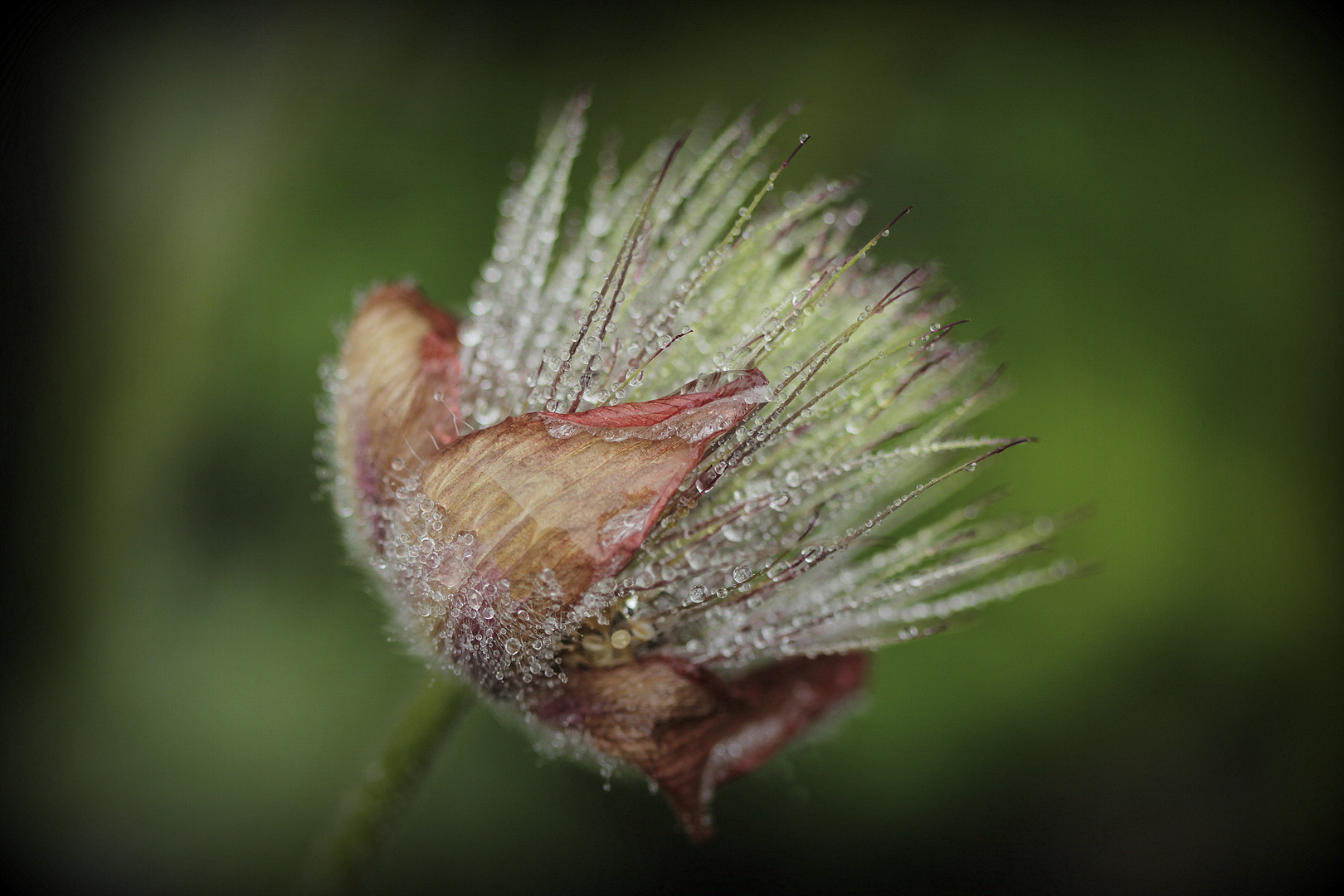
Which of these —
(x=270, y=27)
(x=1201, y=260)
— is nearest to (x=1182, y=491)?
(x=1201, y=260)

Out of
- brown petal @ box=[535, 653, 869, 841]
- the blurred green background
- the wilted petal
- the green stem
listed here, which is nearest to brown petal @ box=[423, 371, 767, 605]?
the wilted petal

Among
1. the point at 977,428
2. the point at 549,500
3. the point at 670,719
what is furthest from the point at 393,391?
the point at 977,428

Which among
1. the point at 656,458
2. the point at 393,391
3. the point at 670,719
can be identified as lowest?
the point at 670,719

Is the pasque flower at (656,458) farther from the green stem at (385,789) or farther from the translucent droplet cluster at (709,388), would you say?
the green stem at (385,789)

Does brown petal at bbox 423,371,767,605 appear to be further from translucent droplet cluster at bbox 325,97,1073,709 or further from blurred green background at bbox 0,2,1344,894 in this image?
blurred green background at bbox 0,2,1344,894

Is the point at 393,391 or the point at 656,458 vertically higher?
the point at 393,391

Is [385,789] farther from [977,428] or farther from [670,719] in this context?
[977,428]
